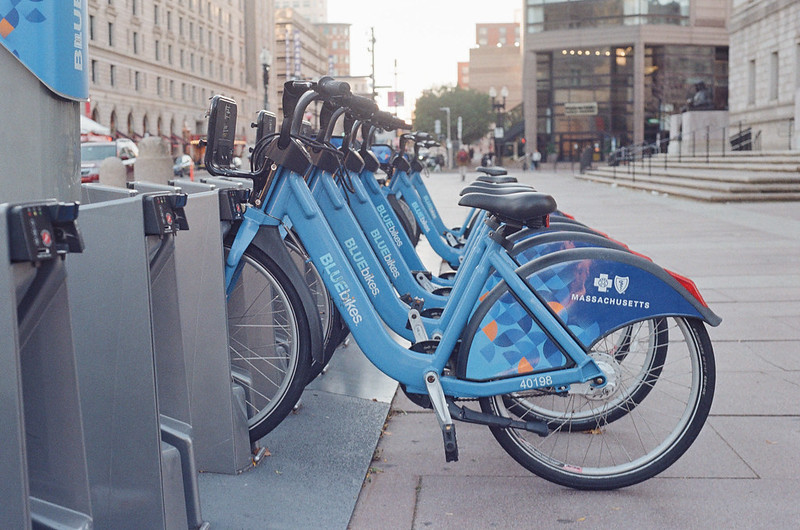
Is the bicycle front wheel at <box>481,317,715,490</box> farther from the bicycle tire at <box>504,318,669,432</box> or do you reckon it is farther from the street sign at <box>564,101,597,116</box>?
the street sign at <box>564,101,597,116</box>

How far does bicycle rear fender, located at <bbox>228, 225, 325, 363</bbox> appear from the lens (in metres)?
3.81

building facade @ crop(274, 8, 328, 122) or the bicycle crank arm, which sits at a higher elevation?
building facade @ crop(274, 8, 328, 122)

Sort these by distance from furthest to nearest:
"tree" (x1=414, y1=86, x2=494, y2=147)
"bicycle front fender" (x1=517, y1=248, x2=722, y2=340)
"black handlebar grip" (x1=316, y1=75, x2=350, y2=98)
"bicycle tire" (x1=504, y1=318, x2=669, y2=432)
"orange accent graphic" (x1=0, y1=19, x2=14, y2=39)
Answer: "tree" (x1=414, y1=86, x2=494, y2=147), "black handlebar grip" (x1=316, y1=75, x2=350, y2=98), "bicycle tire" (x1=504, y1=318, x2=669, y2=432), "bicycle front fender" (x1=517, y1=248, x2=722, y2=340), "orange accent graphic" (x1=0, y1=19, x2=14, y2=39)

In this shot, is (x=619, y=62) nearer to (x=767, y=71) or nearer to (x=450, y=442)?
(x=767, y=71)

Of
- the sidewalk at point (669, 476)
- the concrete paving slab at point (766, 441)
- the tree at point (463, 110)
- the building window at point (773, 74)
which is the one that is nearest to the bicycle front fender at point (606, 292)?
the sidewalk at point (669, 476)

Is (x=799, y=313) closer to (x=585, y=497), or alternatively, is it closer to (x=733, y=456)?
(x=733, y=456)

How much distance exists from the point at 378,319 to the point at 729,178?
21380 millimetres

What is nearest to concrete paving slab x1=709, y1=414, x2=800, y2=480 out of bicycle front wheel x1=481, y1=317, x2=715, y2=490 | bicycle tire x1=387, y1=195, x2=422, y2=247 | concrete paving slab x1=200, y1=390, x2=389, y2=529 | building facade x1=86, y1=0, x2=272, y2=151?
bicycle front wheel x1=481, y1=317, x2=715, y2=490

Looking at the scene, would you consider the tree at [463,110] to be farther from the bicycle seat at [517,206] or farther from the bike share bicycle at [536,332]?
the bicycle seat at [517,206]

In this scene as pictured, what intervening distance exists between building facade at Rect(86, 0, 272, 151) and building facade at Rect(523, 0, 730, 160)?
27926 millimetres

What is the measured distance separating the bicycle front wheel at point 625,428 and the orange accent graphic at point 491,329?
25 centimetres

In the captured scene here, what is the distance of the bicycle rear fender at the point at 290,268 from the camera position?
3809 mm

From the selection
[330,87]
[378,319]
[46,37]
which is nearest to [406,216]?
[330,87]

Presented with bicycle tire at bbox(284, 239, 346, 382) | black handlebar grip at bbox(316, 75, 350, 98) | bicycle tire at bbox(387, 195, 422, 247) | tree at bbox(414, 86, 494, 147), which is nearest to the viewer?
black handlebar grip at bbox(316, 75, 350, 98)
